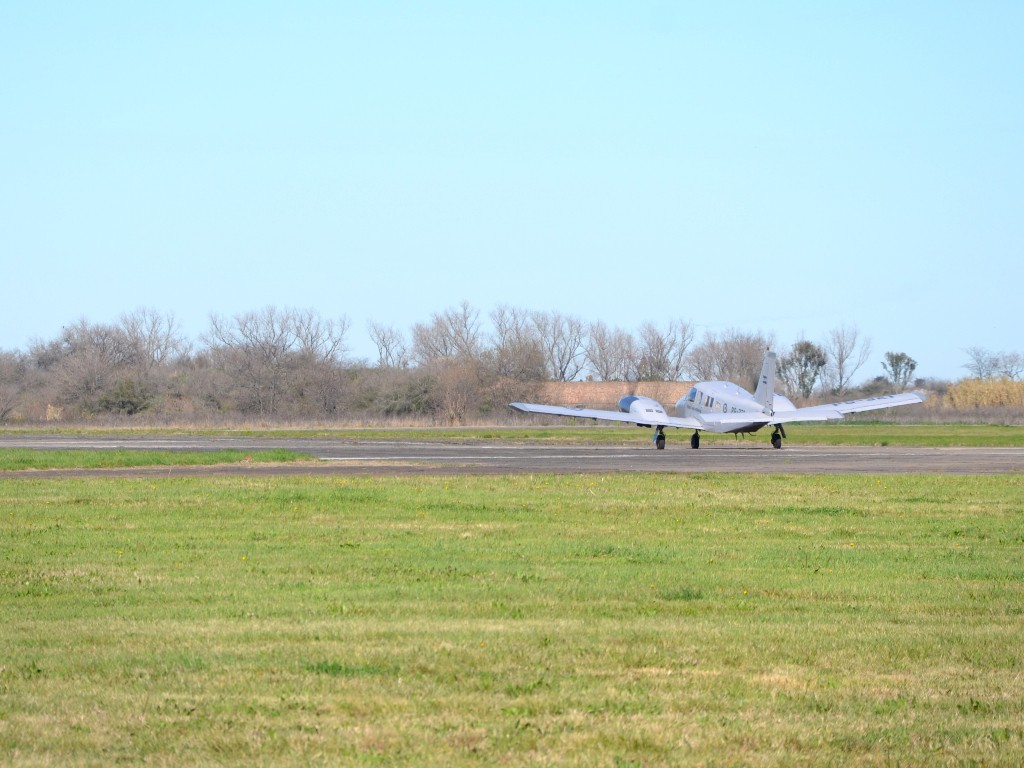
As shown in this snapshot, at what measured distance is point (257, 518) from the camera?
1892 cm

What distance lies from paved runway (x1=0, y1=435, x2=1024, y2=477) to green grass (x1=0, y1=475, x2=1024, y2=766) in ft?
41.5

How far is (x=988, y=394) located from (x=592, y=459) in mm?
81649

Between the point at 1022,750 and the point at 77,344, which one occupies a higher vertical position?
the point at 77,344

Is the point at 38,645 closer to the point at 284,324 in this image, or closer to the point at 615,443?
the point at 615,443

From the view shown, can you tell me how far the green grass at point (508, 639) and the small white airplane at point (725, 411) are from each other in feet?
94.9

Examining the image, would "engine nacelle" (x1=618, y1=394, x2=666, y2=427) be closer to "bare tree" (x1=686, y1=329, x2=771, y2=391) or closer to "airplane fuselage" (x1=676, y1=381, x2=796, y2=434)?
"airplane fuselage" (x1=676, y1=381, x2=796, y2=434)

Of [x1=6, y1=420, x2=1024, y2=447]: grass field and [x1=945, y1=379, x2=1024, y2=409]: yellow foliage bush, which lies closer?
[x1=6, y1=420, x2=1024, y2=447]: grass field

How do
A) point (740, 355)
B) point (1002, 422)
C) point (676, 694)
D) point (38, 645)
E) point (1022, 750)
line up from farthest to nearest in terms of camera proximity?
point (740, 355) → point (1002, 422) → point (38, 645) → point (676, 694) → point (1022, 750)

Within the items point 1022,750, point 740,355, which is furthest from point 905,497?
point 740,355

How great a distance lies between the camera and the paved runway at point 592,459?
1262 inches

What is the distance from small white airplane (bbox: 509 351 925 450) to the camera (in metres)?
48.6

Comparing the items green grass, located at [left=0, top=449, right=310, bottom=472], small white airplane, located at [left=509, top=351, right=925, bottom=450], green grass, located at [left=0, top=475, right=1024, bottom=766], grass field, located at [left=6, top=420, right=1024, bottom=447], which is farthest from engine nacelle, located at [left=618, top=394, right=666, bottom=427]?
green grass, located at [left=0, top=475, right=1024, bottom=766]

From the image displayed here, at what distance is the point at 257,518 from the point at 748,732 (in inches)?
Result: 529

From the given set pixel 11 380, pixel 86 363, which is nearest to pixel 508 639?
pixel 86 363
